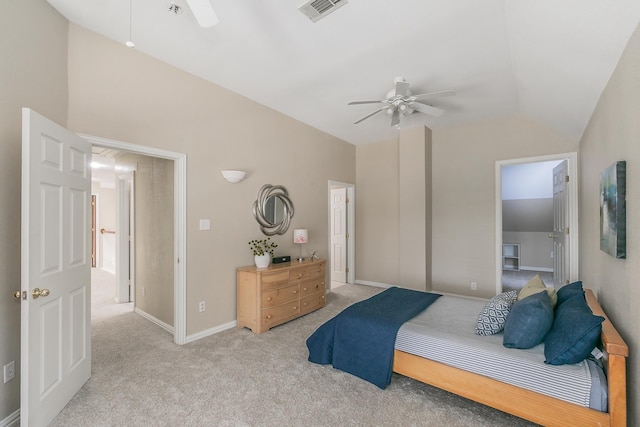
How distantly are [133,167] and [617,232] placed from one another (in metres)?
5.07

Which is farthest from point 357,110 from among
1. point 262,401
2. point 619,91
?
point 262,401

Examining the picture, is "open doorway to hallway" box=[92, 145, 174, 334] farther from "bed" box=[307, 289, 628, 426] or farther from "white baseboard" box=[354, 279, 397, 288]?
"white baseboard" box=[354, 279, 397, 288]

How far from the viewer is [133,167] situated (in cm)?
395

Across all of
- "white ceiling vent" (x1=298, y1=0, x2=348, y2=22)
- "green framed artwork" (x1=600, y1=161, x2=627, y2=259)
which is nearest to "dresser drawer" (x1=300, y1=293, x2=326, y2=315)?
"green framed artwork" (x1=600, y1=161, x2=627, y2=259)

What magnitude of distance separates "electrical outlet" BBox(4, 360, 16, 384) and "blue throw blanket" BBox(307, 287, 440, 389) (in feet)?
6.80

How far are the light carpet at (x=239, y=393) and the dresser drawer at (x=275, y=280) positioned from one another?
0.59m

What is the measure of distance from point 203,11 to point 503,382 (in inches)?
110

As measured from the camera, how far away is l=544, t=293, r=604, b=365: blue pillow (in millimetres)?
1557

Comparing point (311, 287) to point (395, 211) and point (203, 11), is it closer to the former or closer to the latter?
point (395, 211)

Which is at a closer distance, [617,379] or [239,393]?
[617,379]

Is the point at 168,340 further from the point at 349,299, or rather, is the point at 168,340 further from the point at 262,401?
the point at 349,299

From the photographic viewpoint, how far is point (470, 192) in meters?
4.52

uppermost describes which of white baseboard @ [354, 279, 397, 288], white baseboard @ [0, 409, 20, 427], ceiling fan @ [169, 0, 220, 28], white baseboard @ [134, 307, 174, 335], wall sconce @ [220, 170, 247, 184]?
ceiling fan @ [169, 0, 220, 28]

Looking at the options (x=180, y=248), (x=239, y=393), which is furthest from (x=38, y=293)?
(x=239, y=393)
